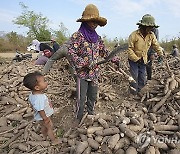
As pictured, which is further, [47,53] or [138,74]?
[47,53]

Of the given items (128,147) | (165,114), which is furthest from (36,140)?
(165,114)

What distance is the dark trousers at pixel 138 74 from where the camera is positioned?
12.2 ft

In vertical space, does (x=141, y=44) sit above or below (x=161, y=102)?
above

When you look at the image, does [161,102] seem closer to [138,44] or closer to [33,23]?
[138,44]

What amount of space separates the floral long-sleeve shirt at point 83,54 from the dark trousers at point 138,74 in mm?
1062

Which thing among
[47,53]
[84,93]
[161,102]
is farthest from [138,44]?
[47,53]

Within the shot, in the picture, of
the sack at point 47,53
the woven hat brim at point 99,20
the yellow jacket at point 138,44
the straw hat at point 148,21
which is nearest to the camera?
the woven hat brim at point 99,20

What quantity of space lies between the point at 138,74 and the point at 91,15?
1.59 m

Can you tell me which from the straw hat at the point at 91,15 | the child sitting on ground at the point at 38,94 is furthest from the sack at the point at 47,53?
the child sitting on ground at the point at 38,94

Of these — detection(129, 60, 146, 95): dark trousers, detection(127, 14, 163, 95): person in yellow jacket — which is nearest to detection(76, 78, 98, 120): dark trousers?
detection(127, 14, 163, 95): person in yellow jacket

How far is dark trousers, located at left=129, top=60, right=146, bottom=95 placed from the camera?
372cm

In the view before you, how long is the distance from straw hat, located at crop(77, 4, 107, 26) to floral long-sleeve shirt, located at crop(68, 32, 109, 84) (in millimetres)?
179

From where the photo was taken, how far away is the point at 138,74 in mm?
3896

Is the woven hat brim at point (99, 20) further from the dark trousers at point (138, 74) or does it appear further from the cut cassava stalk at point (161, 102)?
the cut cassava stalk at point (161, 102)
